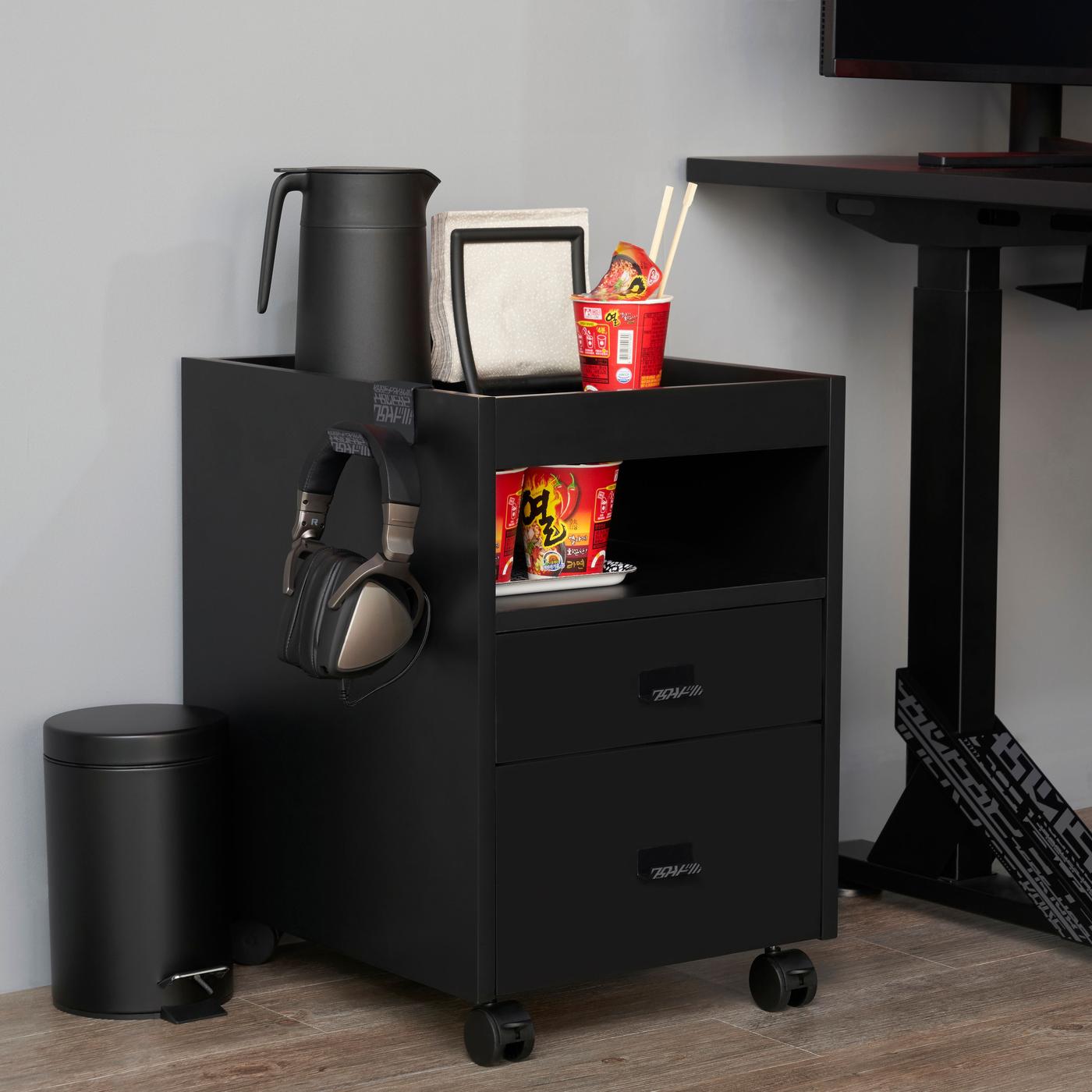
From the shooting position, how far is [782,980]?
1969 millimetres

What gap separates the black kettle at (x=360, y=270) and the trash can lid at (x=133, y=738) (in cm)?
41

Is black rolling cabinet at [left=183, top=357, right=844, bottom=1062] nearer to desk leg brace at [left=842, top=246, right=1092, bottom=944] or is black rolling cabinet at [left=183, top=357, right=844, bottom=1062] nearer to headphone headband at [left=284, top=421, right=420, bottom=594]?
headphone headband at [left=284, top=421, right=420, bottom=594]

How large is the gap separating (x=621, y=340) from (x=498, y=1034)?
0.72 metres


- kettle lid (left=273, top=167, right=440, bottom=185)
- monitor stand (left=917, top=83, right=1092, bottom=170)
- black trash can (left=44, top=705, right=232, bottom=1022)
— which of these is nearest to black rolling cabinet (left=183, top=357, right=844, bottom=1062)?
black trash can (left=44, top=705, right=232, bottom=1022)

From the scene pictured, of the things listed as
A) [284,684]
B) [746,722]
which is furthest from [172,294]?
[746,722]

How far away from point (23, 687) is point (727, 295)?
1.07 meters

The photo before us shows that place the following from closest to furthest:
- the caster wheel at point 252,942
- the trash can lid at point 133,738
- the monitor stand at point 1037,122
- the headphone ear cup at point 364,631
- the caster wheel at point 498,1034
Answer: the headphone ear cup at point 364,631
the caster wheel at point 498,1034
the trash can lid at point 133,738
the caster wheel at point 252,942
the monitor stand at point 1037,122

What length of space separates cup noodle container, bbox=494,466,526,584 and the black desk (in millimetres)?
609


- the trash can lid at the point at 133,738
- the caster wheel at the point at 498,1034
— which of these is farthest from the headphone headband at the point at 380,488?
the caster wheel at the point at 498,1034

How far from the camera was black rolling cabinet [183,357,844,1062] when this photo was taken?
1759 mm

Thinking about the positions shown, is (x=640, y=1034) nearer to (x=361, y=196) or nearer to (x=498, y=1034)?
(x=498, y=1034)

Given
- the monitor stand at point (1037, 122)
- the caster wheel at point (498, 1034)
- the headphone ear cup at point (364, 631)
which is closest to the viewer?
the headphone ear cup at point (364, 631)

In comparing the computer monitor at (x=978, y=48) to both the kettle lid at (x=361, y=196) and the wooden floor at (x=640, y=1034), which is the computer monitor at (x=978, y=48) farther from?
the wooden floor at (x=640, y=1034)

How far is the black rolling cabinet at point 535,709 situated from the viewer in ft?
5.77
